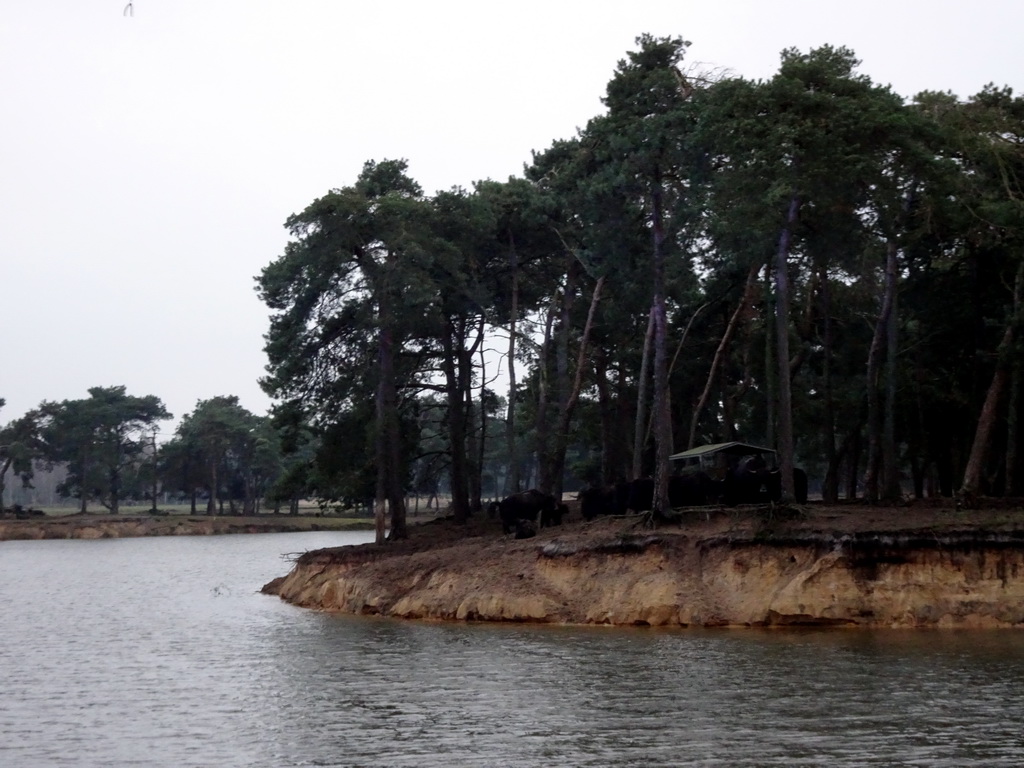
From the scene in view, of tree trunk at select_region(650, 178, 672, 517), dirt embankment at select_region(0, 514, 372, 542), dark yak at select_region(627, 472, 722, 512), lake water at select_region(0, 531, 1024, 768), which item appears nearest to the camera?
lake water at select_region(0, 531, 1024, 768)

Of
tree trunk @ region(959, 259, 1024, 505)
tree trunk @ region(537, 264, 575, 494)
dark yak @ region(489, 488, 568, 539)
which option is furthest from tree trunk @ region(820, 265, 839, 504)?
tree trunk @ region(537, 264, 575, 494)

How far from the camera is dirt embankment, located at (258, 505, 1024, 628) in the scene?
28.7m

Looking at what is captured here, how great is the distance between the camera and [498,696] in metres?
21.2

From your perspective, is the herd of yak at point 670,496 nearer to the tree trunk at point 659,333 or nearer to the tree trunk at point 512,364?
the tree trunk at point 659,333

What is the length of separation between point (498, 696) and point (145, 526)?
9365cm

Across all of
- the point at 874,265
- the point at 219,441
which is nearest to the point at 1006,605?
the point at 874,265

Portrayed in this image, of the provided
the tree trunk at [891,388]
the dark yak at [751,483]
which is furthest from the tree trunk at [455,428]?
the tree trunk at [891,388]

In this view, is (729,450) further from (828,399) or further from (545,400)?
(545,400)

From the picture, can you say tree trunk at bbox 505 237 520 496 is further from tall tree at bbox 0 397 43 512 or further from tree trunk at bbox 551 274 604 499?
tall tree at bbox 0 397 43 512

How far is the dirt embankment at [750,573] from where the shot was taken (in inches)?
1131

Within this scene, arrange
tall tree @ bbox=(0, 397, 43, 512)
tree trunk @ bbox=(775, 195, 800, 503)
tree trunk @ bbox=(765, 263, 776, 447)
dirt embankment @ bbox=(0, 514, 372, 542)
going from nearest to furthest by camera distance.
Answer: tree trunk @ bbox=(775, 195, 800, 503)
tree trunk @ bbox=(765, 263, 776, 447)
dirt embankment @ bbox=(0, 514, 372, 542)
tall tree @ bbox=(0, 397, 43, 512)

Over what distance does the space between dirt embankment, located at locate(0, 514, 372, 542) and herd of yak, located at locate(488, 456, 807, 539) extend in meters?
70.6

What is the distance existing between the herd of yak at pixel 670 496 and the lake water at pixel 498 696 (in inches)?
266

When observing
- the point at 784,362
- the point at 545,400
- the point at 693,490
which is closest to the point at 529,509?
the point at 693,490
